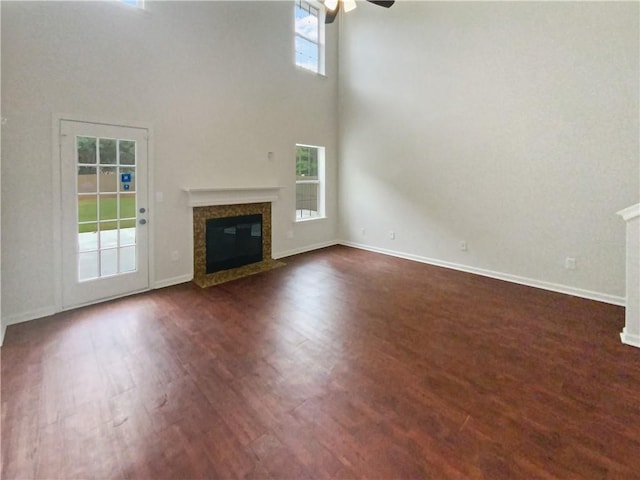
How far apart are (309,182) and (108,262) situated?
3.90 meters

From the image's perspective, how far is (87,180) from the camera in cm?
362

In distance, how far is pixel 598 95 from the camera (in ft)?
12.6

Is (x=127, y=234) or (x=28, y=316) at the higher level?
(x=127, y=234)

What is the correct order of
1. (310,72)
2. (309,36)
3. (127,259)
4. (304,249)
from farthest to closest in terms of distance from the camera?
(304,249), (309,36), (310,72), (127,259)

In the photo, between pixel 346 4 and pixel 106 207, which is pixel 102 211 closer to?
pixel 106 207

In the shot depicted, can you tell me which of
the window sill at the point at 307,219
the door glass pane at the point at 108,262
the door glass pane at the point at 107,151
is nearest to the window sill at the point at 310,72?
the window sill at the point at 307,219

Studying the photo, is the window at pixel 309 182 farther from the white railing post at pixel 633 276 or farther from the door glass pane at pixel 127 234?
the white railing post at pixel 633 276

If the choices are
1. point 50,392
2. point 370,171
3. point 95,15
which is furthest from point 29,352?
point 370,171

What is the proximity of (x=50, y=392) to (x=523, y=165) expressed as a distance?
5.68 metres

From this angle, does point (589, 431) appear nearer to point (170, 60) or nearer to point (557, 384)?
point (557, 384)

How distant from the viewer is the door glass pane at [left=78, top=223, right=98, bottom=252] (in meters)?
3.64

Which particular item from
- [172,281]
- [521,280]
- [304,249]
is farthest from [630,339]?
[172,281]

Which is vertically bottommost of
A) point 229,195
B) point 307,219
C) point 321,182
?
point 307,219

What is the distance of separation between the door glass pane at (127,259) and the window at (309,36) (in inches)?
175
